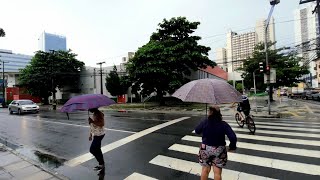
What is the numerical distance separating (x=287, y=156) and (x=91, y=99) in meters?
5.17

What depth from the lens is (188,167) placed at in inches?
263

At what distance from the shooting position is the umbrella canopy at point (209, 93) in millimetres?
4230

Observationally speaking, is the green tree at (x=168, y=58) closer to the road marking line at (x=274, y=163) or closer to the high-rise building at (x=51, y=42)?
the road marking line at (x=274, y=163)

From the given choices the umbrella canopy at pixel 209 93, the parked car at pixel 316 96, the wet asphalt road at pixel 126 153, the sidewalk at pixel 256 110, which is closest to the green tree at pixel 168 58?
the sidewalk at pixel 256 110

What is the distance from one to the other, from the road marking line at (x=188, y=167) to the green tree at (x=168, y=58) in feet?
66.2

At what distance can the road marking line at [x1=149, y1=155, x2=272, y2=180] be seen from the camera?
19.2 feet

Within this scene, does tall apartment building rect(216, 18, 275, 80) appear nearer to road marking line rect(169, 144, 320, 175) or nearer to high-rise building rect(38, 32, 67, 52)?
road marking line rect(169, 144, 320, 175)

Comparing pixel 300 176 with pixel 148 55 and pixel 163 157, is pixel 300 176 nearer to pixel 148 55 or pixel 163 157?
pixel 163 157

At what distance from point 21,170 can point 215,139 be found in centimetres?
525

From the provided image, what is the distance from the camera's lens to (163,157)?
7.75 meters

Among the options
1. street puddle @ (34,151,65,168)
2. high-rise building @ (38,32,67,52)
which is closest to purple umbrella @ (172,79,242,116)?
street puddle @ (34,151,65,168)

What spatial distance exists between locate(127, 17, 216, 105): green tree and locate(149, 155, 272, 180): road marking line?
20172 mm

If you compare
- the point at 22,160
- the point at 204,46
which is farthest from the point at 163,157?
the point at 204,46

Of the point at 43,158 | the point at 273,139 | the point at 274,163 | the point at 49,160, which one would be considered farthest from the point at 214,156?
the point at 43,158
